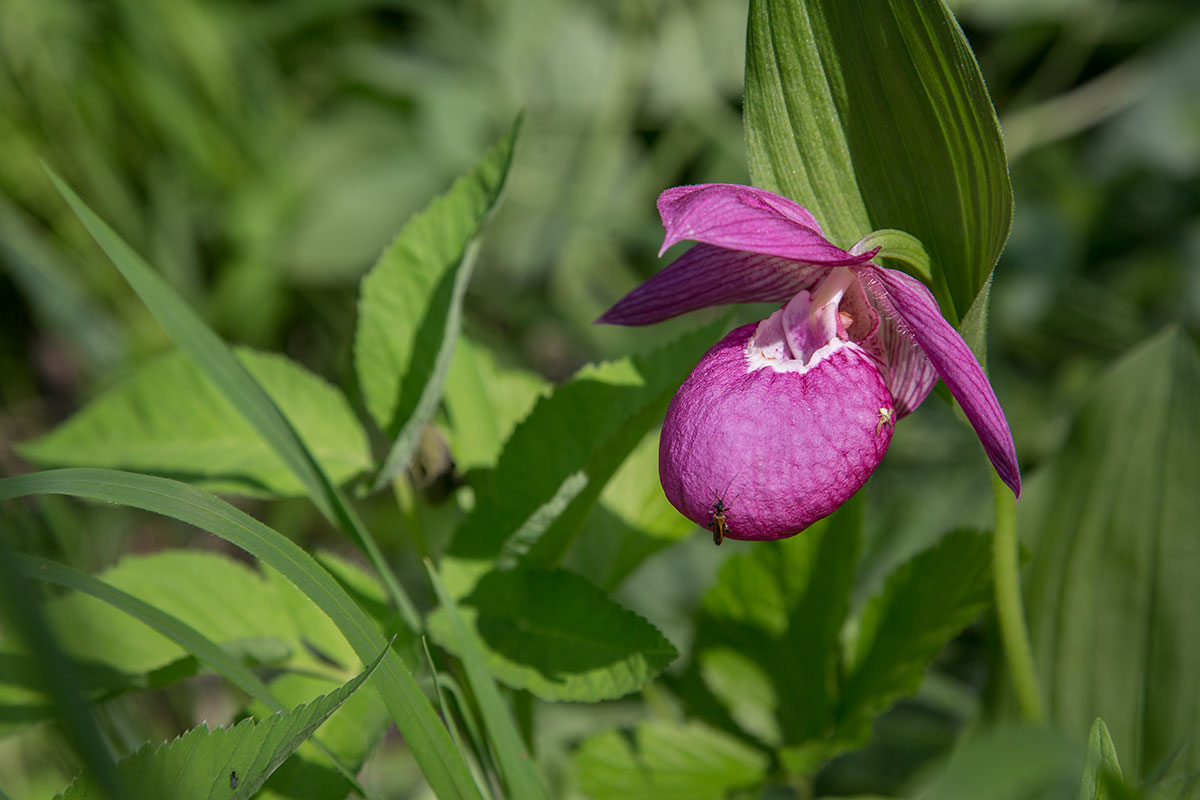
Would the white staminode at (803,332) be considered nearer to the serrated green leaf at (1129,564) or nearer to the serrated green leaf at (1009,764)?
the serrated green leaf at (1009,764)

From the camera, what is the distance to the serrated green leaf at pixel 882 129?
57 cm

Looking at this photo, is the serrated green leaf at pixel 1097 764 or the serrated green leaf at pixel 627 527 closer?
the serrated green leaf at pixel 1097 764

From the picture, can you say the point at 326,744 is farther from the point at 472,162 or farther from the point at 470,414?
the point at 472,162

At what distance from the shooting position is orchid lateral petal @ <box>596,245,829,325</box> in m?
0.66

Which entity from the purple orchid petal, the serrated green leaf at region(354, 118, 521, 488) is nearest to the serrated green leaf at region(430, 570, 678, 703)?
the serrated green leaf at region(354, 118, 521, 488)

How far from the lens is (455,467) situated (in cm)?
81

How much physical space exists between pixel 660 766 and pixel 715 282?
40 cm

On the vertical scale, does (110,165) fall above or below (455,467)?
above

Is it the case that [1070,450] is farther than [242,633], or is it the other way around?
[1070,450]

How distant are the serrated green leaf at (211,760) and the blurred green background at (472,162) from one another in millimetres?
1015

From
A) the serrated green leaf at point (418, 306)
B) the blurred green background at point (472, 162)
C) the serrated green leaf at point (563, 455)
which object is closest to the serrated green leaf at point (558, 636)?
the serrated green leaf at point (563, 455)

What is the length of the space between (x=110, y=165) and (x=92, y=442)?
1.43 m

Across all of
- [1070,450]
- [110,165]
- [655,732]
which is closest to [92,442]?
[655,732]

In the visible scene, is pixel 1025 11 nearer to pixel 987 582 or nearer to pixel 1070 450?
pixel 1070 450
